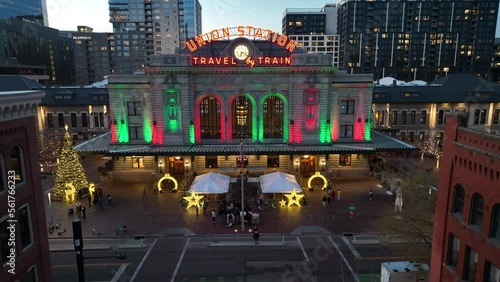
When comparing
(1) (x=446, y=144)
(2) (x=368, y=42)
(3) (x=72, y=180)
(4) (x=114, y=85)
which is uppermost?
(2) (x=368, y=42)

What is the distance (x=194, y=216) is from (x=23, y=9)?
139m

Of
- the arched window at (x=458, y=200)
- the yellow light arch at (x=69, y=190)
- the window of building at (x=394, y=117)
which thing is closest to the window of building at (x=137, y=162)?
the yellow light arch at (x=69, y=190)

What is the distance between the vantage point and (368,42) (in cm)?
17675

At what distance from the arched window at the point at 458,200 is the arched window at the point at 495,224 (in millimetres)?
2280

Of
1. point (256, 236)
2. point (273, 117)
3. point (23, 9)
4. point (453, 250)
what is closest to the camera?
point (453, 250)

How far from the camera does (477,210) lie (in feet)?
56.1

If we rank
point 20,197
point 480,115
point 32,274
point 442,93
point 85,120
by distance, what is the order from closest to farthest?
point 20,197 < point 32,274 < point 480,115 < point 442,93 < point 85,120

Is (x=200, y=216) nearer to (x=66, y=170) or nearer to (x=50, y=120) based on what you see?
(x=66, y=170)

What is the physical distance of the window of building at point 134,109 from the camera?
176ft

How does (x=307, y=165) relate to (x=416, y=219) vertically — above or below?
below

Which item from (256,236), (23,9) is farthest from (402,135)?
(23,9)

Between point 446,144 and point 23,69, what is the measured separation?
131408 millimetres

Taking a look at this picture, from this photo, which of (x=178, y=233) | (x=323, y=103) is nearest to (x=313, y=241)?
(x=178, y=233)

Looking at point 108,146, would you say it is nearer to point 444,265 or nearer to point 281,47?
point 281,47
